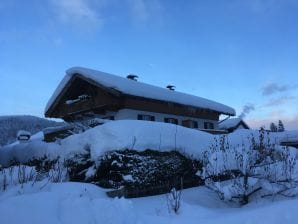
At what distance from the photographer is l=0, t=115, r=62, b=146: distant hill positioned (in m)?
45.6

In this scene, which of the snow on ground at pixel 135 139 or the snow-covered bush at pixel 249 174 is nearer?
the snow-covered bush at pixel 249 174

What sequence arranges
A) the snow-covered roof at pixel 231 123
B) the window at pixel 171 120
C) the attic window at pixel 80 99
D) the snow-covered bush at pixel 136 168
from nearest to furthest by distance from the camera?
the snow-covered bush at pixel 136 168 < the attic window at pixel 80 99 < the window at pixel 171 120 < the snow-covered roof at pixel 231 123

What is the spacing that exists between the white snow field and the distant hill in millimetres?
32499

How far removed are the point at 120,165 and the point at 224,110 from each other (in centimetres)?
2007

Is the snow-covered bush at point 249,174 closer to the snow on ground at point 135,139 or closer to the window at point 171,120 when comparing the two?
the snow on ground at point 135,139

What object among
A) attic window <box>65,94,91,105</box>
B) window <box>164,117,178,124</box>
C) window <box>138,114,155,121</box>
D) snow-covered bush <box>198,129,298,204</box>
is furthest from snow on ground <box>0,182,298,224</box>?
window <box>164,117,178,124</box>

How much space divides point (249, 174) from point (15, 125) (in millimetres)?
44200

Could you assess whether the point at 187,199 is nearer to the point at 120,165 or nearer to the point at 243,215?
the point at 120,165

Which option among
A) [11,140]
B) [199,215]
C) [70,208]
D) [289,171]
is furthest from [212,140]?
[11,140]

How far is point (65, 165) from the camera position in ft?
37.9

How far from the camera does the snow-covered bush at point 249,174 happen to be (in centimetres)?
904

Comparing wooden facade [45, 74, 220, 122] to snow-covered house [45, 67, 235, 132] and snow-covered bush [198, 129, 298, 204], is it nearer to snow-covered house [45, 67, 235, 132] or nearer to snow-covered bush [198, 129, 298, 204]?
snow-covered house [45, 67, 235, 132]

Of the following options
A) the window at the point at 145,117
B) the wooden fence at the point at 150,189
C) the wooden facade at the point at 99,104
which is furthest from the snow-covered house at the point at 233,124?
the wooden fence at the point at 150,189

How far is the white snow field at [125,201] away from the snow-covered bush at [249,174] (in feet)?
0.89
